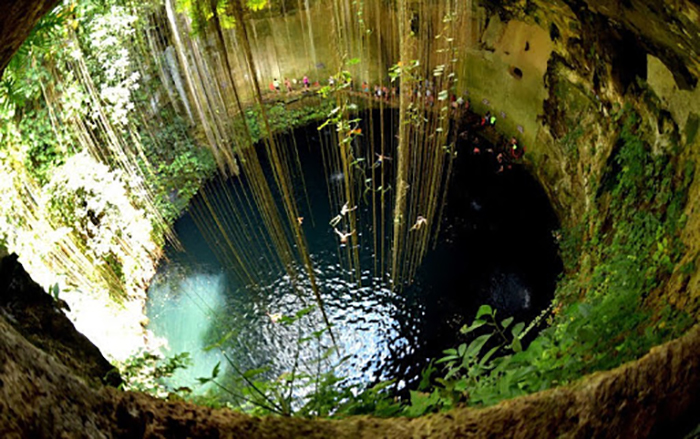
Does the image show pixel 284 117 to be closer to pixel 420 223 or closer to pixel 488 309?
pixel 420 223

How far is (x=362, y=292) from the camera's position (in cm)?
520

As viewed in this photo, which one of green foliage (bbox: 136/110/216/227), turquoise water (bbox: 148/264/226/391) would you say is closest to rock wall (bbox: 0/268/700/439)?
turquoise water (bbox: 148/264/226/391)

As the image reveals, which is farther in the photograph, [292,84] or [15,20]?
[292,84]

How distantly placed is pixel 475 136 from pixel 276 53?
392 centimetres

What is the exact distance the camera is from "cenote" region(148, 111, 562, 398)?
187 inches

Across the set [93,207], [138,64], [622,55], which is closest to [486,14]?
[622,55]

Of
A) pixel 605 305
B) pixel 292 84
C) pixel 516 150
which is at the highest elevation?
pixel 292 84

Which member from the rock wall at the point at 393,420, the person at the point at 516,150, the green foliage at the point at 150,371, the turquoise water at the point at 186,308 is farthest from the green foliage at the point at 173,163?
the rock wall at the point at 393,420

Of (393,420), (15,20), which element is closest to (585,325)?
(393,420)

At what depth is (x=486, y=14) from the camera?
7066 millimetres

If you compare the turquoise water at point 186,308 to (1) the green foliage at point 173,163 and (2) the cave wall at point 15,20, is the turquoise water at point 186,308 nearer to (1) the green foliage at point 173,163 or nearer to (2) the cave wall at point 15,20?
(1) the green foliage at point 173,163

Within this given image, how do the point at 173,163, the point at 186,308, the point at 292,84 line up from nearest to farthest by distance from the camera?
the point at 186,308 < the point at 173,163 < the point at 292,84

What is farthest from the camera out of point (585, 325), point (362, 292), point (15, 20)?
point (362, 292)

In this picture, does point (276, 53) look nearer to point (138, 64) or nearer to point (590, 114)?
point (138, 64)
